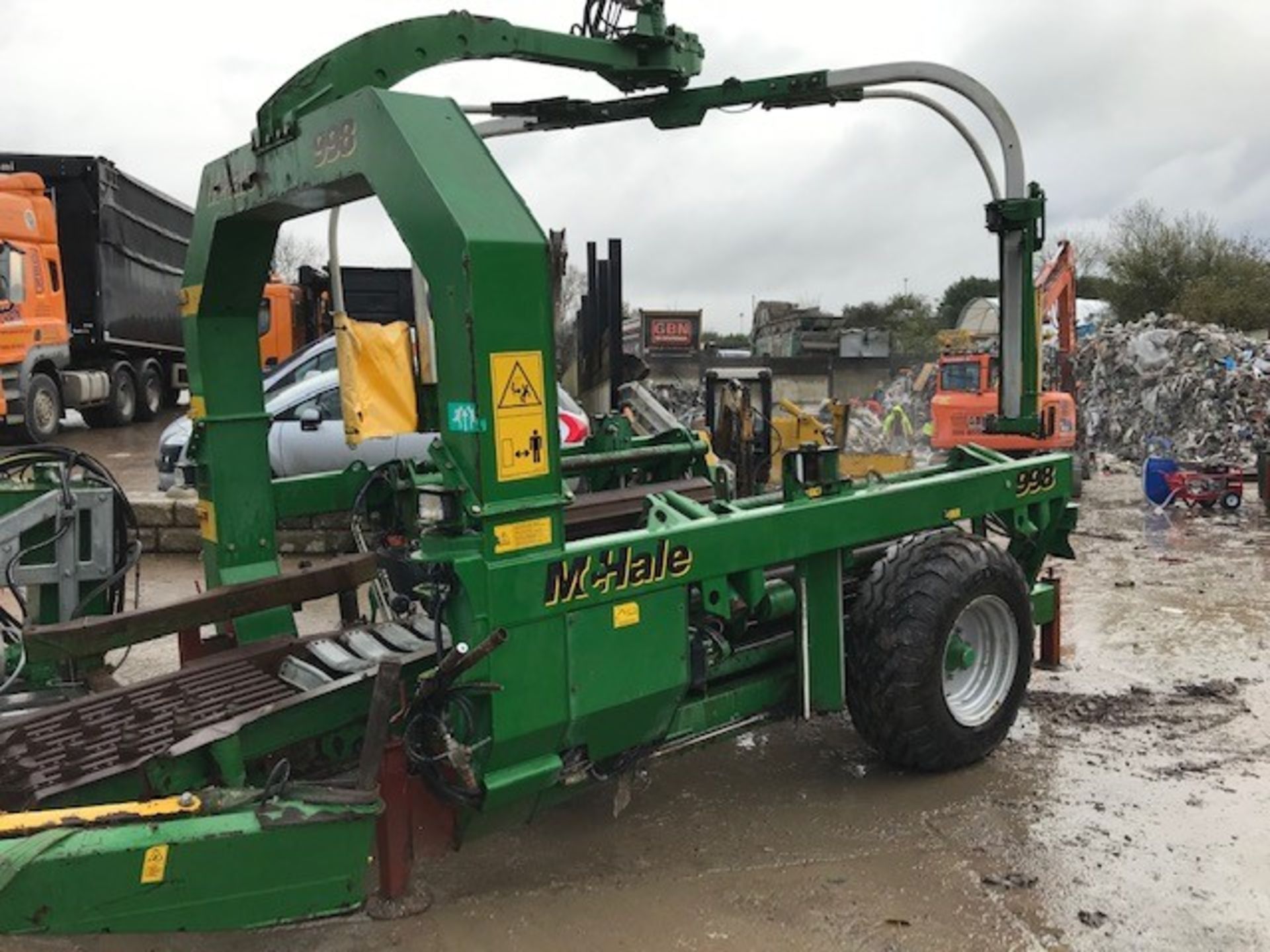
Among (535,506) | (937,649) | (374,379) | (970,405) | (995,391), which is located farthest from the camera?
(970,405)

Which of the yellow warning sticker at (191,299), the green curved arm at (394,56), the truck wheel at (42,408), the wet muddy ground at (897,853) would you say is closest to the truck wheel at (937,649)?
the wet muddy ground at (897,853)

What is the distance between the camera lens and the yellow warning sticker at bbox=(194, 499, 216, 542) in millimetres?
4273

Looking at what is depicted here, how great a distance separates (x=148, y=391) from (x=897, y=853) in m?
17.0

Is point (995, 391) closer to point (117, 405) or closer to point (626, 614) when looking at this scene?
point (626, 614)

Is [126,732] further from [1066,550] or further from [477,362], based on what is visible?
[1066,550]

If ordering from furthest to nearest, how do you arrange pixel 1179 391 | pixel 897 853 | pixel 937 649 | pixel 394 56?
pixel 1179 391 < pixel 937 649 < pixel 897 853 < pixel 394 56

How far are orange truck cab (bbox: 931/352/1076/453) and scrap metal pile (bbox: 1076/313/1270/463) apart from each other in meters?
4.02

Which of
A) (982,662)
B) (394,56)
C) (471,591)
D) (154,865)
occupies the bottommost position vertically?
(982,662)

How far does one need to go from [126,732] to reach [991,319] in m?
37.0

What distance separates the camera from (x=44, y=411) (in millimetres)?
14062

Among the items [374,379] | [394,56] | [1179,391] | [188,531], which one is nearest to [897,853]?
[374,379]

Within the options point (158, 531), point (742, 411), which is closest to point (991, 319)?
point (742, 411)

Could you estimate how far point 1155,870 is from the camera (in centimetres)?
370

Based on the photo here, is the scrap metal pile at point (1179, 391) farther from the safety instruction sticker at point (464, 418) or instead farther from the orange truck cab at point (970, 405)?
the safety instruction sticker at point (464, 418)
